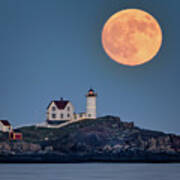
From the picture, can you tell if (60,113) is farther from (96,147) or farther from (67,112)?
(96,147)

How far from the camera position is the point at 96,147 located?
475 ft

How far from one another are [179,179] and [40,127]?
64741 millimetres

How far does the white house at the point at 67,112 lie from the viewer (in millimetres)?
162500

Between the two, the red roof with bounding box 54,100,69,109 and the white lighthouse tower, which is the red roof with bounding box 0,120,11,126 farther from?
the white lighthouse tower

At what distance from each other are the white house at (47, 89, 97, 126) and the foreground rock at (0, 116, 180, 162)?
978 centimetres

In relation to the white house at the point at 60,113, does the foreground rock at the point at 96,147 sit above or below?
below

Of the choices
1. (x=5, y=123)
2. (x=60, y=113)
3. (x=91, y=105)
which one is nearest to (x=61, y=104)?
(x=60, y=113)

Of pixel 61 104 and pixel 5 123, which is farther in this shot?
pixel 61 104

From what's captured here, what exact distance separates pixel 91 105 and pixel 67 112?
6209 millimetres

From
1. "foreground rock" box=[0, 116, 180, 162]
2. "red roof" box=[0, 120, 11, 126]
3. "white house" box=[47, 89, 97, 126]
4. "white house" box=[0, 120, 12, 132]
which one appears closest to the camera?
"foreground rock" box=[0, 116, 180, 162]

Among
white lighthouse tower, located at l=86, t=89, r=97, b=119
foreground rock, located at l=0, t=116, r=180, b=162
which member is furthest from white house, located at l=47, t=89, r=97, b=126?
foreground rock, located at l=0, t=116, r=180, b=162

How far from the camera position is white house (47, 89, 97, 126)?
533 feet

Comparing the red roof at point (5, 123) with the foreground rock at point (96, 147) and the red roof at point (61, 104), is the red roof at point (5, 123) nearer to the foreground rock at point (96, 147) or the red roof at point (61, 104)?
the foreground rock at point (96, 147)

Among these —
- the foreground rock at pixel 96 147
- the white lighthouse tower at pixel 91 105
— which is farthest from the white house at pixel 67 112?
the foreground rock at pixel 96 147
